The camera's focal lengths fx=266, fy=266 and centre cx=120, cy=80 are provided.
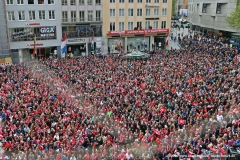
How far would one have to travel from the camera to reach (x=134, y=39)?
5347 cm

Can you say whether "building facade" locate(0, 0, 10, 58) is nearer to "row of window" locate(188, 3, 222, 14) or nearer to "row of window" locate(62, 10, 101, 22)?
"row of window" locate(62, 10, 101, 22)

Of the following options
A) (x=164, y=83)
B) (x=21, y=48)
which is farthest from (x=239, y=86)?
(x=21, y=48)

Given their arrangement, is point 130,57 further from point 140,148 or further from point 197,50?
point 140,148

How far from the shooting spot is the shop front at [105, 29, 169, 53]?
5122 centimetres

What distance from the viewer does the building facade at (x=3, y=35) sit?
41.8 meters

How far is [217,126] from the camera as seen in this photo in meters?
18.3

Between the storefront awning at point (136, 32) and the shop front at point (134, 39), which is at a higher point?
the storefront awning at point (136, 32)

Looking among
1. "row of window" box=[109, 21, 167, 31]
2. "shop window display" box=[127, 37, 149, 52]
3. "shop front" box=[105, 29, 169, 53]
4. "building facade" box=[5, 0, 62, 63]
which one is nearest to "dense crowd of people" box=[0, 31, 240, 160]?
"building facade" box=[5, 0, 62, 63]

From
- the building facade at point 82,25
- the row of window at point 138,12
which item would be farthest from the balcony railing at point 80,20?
the row of window at point 138,12

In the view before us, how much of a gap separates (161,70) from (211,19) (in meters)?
46.0

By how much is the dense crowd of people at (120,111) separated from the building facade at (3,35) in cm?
1075

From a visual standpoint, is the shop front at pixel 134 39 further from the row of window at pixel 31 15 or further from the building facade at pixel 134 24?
the row of window at pixel 31 15

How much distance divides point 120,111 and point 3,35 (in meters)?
29.8

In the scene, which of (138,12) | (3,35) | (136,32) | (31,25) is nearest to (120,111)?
(3,35)
